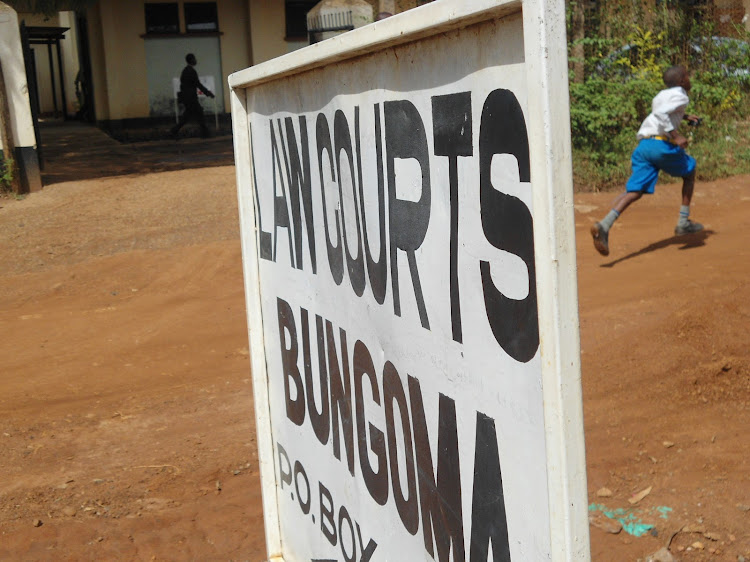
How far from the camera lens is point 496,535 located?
4.62 feet

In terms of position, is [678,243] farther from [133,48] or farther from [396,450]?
[133,48]

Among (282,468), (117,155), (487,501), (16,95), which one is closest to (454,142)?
(487,501)

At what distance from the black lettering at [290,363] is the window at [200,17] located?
17.4 m

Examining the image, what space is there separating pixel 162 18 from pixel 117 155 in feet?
17.1

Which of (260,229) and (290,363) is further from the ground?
(260,229)

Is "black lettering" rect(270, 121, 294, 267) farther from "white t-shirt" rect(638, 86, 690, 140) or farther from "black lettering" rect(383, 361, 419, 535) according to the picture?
"white t-shirt" rect(638, 86, 690, 140)

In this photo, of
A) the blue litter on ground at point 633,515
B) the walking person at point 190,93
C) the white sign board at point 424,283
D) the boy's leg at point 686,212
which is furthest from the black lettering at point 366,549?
the walking person at point 190,93

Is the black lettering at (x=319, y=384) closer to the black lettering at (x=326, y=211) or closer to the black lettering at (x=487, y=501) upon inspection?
the black lettering at (x=326, y=211)

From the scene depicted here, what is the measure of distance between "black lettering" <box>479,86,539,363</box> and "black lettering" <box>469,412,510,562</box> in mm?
170

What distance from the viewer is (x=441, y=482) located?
157 centimetres

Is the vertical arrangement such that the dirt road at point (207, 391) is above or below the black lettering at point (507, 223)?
below

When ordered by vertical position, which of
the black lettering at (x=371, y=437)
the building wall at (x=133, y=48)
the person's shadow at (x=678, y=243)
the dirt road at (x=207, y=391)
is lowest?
the dirt road at (x=207, y=391)

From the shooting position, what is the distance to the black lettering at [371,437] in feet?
5.94

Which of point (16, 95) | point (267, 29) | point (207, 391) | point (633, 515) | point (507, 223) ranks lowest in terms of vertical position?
point (633, 515)
